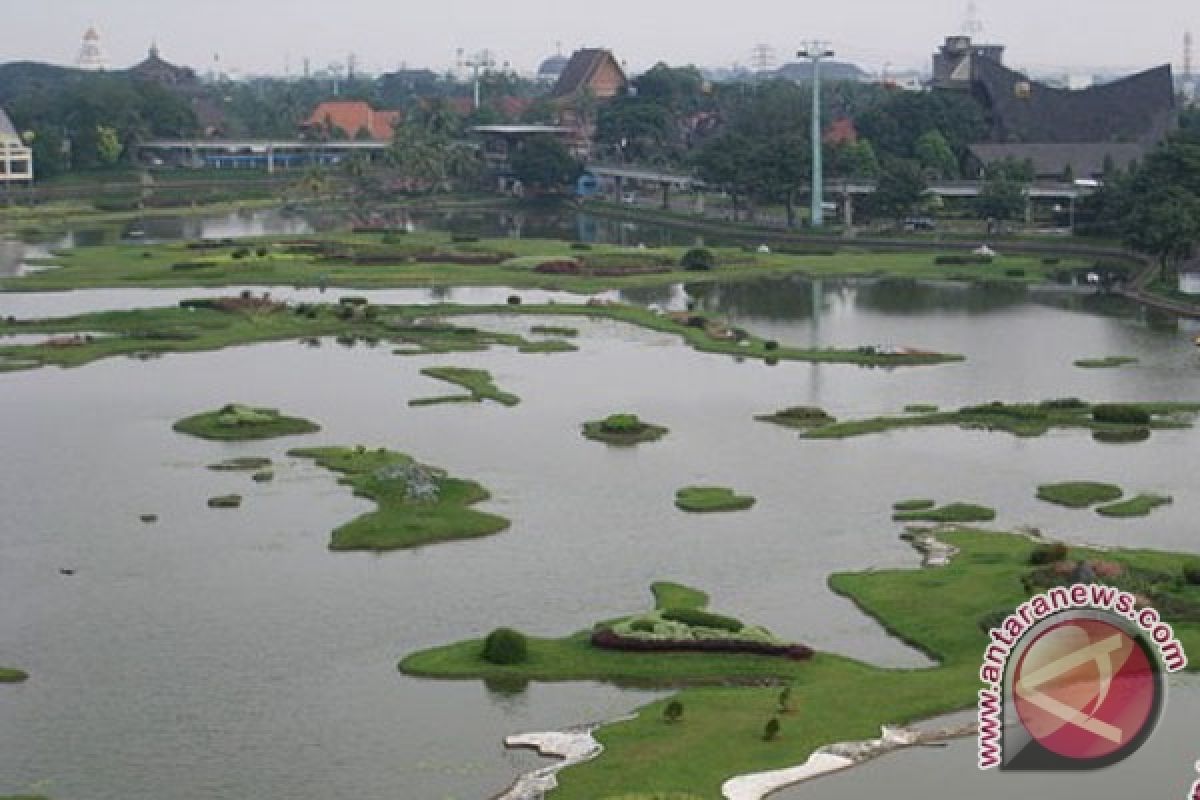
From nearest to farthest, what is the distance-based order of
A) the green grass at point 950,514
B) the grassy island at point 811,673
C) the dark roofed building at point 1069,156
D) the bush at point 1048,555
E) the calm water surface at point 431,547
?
the grassy island at point 811,673, the calm water surface at point 431,547, the bush at point 1048,555, the green grass at point 950,514, the dark roofed building at point 1069,156

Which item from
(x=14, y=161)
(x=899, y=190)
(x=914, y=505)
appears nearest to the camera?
(x=914, y=505)

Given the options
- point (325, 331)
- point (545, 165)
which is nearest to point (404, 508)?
point (325, 331)

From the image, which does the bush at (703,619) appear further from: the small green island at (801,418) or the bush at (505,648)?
the small green island at (801,418)

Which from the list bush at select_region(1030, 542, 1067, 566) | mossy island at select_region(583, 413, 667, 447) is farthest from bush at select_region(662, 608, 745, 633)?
mossy island at select_region(583, 413, 667, 447)

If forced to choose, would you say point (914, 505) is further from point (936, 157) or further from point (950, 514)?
point (936, 157)

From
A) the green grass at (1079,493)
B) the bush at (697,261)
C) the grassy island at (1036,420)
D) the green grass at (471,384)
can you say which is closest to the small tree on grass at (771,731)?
the green grass at (1079,493)

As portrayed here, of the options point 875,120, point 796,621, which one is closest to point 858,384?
point 796,621
